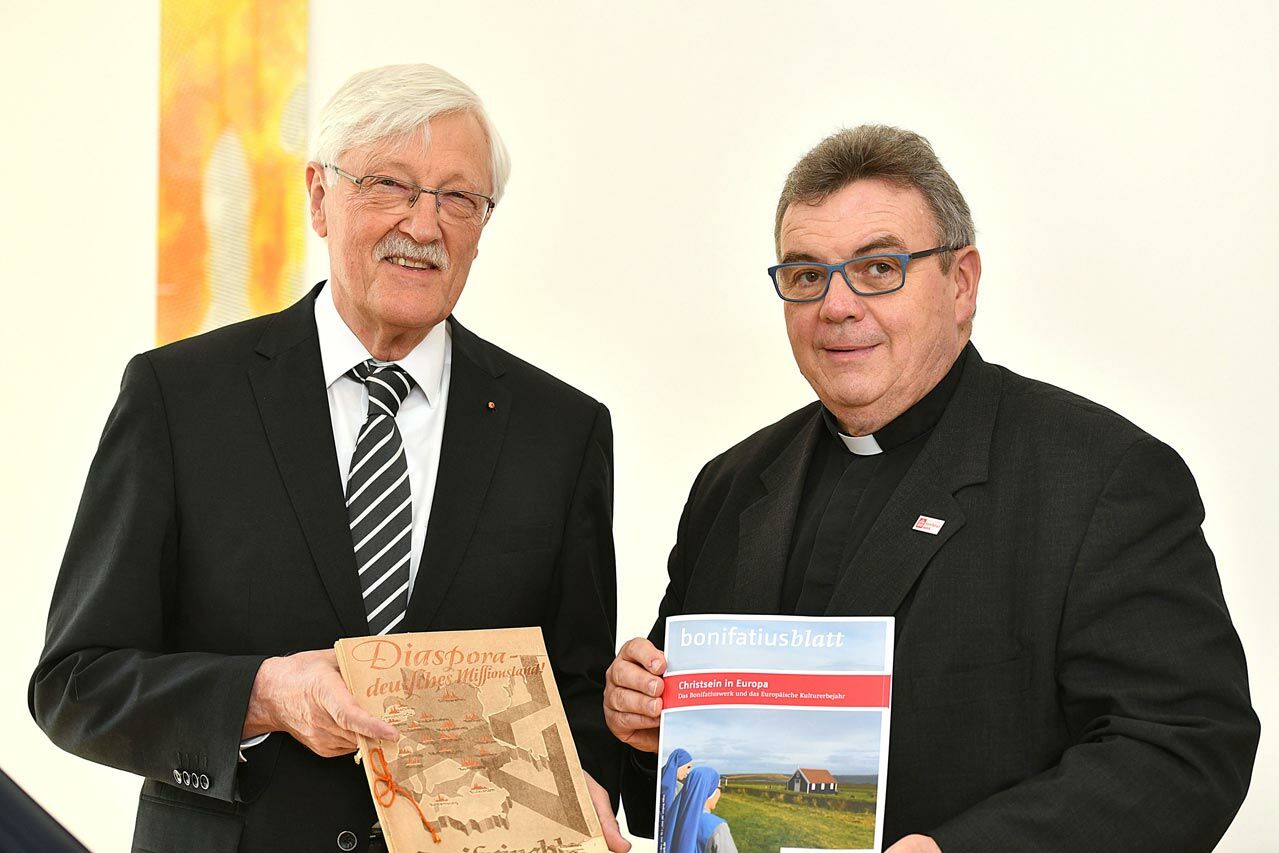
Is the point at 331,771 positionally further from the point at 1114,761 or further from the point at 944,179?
the point at 944,179

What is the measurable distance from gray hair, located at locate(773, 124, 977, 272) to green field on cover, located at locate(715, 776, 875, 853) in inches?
39.6

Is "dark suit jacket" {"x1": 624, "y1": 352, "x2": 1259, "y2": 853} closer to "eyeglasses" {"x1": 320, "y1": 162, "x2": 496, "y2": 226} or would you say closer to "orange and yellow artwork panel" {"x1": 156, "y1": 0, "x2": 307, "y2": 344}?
"eyeglasses" {"x1": 320, "y1": 162, "x2": 496, "y2": 226}

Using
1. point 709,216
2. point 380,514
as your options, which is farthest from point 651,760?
point 709,216

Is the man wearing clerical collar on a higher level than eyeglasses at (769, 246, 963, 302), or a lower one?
lower

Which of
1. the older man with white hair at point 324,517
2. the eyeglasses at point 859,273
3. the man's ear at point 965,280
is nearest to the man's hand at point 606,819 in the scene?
the older man with white hair at point 324,517

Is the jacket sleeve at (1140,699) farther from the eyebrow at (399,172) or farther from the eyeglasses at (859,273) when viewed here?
the eyebrow at (399,172)

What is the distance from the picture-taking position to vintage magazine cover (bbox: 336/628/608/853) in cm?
199

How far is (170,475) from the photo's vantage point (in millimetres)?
2418

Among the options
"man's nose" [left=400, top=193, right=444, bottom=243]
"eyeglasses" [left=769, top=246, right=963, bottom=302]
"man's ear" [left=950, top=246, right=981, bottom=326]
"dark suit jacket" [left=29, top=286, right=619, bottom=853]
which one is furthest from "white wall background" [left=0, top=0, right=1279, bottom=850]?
"man's nose" [left=400, top=193, right=444, bottom=243]

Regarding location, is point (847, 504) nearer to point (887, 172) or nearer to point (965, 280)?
point (965, 280)

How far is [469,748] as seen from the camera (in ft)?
6.79

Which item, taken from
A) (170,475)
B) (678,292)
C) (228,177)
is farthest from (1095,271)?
(228,177)

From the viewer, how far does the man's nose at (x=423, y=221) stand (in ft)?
8.24

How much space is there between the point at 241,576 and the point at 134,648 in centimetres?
22
